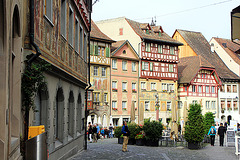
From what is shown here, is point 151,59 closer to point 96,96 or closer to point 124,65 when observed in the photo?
point 124,65

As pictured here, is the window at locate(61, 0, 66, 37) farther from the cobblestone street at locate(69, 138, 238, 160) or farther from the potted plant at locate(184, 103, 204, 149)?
the potted plant at locate(184, 103, 204, 149)

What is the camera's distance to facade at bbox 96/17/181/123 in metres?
50.3

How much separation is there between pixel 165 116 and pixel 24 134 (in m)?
45.2

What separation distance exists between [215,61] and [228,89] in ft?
19.4

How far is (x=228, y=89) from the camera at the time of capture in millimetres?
62031

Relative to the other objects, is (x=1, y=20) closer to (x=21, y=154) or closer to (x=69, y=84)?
(x=21, y=154)

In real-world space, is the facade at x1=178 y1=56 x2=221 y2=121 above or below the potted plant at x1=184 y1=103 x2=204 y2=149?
above

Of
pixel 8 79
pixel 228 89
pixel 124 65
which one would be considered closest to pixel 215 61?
pixel 228 89

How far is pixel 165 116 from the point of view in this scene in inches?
2072

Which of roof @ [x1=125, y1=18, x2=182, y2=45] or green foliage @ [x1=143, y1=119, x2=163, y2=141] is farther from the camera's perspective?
roof @ [x1=125, y1=18, x2=182, y2=45]

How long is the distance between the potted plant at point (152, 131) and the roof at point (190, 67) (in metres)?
32.9

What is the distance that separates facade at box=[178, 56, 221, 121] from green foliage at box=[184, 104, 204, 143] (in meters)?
34.2

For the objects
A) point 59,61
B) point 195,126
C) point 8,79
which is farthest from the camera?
point 195,126

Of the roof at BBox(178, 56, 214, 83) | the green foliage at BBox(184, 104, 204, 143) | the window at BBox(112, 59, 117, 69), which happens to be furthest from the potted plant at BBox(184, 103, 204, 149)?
the roof at BBox(178, 56, 214, 83)
